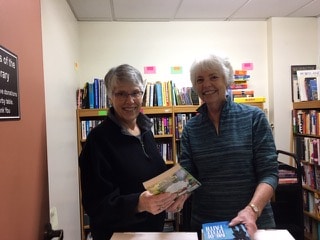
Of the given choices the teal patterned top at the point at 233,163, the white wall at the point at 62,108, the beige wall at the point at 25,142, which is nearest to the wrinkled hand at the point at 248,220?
the teal patterned top at the point at 233,163

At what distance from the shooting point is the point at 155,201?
1.09 metres

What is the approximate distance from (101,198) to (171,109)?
2062 mm

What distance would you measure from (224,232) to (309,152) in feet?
8.62

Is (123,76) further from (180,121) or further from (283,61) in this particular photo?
(283,61)

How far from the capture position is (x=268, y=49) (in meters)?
3.57

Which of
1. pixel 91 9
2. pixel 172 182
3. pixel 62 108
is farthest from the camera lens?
pixel 91 9

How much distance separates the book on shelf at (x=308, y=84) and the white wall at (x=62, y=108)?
7.98 feet

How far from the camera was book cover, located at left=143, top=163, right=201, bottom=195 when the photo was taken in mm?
1014

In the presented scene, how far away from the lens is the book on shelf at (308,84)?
10.5 feet

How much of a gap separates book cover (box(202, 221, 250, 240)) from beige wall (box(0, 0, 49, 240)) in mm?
609

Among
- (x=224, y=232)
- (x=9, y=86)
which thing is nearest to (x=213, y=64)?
(x=224, y=232)

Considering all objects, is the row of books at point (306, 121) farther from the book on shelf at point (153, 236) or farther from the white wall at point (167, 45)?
the book on shelf at point (153, 236)

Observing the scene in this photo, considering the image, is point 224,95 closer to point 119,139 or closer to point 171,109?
point 119,139

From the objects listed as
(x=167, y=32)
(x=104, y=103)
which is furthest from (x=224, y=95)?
(x=167, y=32)
